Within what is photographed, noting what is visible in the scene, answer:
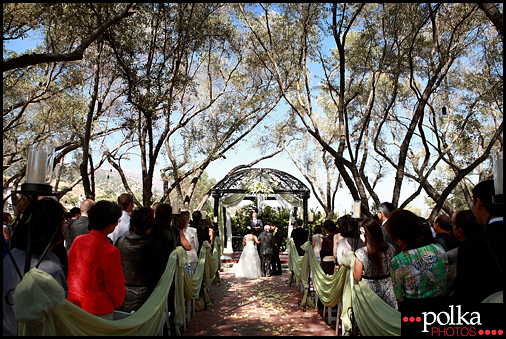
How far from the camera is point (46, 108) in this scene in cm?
1534

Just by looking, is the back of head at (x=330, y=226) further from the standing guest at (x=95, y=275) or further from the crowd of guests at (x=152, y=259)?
the standing guest at (x=95, y=275)

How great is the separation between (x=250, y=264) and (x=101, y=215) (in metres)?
8.09

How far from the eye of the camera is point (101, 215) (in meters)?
2.63

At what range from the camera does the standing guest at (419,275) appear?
2.48m

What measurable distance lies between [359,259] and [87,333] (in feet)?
8.84

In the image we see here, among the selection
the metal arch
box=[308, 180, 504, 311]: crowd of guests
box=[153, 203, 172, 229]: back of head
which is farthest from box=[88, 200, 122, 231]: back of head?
the metal arch

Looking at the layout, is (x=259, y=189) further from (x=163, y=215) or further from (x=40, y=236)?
(x=40, y=236)

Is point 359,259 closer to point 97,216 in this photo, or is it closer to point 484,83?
point 97,216

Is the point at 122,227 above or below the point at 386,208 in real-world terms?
below

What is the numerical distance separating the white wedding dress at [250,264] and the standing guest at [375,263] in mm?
6724

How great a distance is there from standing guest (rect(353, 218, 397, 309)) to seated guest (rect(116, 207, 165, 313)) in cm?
208

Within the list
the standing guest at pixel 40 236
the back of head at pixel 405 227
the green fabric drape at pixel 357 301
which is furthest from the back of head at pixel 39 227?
the green fabric drape at pixel 357 301

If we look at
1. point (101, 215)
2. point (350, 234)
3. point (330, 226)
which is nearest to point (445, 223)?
point (350, 234)

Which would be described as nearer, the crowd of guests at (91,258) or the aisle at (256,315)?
the crowd of guests at (91,258)
